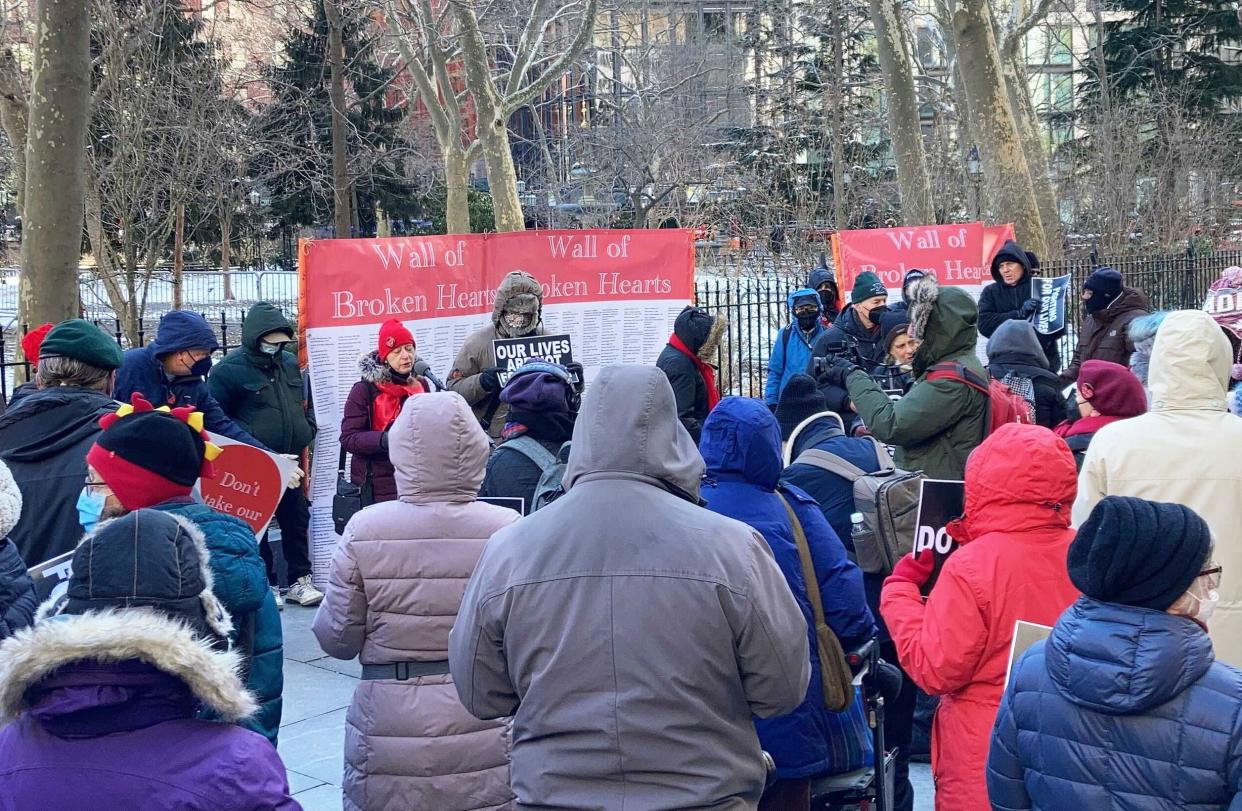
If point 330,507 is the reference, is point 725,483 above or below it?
above

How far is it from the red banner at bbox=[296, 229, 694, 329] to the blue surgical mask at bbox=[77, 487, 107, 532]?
13.5ft

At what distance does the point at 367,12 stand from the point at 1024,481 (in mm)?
27668

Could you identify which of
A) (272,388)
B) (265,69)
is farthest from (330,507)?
(265,69)

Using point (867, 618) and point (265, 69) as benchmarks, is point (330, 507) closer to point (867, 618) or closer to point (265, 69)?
point (867, 618)

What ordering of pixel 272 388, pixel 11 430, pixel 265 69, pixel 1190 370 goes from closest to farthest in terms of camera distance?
pixel 1190 370
pixel 11 430
pixel 272 388
pixel 265 69

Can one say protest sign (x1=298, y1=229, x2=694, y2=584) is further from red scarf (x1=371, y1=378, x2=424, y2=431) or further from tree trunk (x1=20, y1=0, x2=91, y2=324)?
tree trunk (x1=20, y1=0, x2=91, y2=324)

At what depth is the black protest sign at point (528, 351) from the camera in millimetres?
7305

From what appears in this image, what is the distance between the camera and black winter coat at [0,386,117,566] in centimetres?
444

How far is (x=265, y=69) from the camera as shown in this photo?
2861 cm

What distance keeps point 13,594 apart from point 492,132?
19.8 meters

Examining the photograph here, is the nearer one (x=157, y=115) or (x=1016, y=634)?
(x=1016, y=634)

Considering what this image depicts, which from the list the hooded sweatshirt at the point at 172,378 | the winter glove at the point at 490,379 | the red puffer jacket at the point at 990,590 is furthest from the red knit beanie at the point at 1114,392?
the hooded sweatshirt at the point at 172,378

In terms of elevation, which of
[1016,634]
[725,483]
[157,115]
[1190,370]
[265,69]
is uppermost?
[265,69]

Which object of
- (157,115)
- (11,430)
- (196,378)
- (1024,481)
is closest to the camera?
(1024,481)
